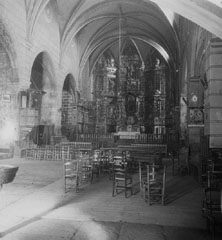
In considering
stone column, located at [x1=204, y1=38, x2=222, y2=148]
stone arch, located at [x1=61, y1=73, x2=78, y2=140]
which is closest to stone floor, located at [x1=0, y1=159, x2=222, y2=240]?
stone column, located at [x1=204, y1=38, x2=222, y2=148]

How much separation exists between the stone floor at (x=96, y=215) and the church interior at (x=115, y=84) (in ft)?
1.24

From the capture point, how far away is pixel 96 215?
4441 mm

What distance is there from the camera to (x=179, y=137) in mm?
17391

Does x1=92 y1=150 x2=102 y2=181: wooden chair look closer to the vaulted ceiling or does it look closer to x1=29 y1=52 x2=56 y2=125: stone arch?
the vaulted ceiling

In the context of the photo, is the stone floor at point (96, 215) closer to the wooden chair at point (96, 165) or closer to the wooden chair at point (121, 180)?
the wooden chair at point (121, 180)

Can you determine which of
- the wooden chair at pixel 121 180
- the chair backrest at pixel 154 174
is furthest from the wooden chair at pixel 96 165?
the wooden chair at pixel 121 180

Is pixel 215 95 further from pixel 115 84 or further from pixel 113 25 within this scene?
pixel 115 84

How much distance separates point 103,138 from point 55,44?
8321 mm

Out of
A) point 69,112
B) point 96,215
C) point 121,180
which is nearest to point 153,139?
point 69,112

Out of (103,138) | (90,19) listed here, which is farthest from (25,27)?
(103,138)

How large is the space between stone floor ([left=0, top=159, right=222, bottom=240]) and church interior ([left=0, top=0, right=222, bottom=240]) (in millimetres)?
379

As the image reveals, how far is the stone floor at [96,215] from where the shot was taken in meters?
3.65

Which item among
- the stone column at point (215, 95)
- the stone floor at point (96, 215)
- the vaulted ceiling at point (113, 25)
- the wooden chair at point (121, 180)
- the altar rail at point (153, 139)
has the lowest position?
the stone floor at point (96, 215)

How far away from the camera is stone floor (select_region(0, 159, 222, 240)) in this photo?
3.65 m
